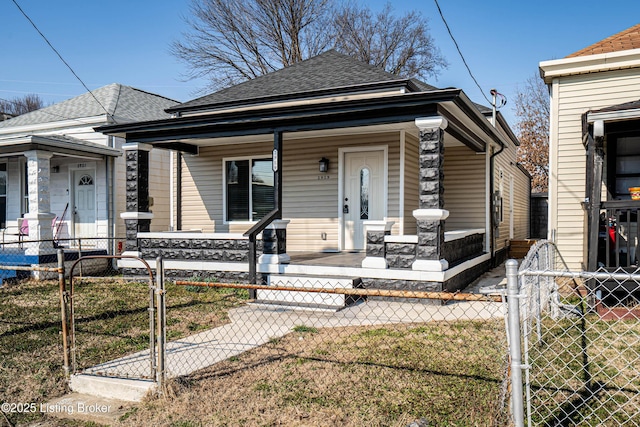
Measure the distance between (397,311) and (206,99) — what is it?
7882 mm

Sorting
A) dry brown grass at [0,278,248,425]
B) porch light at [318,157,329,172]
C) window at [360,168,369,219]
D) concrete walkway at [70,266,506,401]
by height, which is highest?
porch light at [318,157,329,172]

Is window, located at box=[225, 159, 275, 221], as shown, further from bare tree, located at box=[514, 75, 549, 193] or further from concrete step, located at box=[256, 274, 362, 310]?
bare tree, located at box=[514, 75, 549, 193]

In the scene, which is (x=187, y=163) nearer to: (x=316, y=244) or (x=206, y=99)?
(x=206, y=99)

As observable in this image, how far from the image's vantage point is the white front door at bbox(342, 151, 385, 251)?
9.91 m

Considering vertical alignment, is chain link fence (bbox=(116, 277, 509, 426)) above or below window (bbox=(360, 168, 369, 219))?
below

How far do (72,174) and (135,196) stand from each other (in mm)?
4606

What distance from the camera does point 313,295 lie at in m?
7.33

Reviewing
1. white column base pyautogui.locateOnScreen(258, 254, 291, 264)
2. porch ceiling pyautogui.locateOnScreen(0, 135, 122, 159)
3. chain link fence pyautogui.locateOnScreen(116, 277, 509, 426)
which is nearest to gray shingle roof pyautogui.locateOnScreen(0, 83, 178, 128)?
porch ceiling pyautogui.locateOnScreen(0, 135, 122, 159)

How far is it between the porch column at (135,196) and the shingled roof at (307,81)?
7.33 ft

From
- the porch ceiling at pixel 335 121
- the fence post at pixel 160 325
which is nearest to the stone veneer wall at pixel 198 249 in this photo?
the porch ceiling at pixel 335 121

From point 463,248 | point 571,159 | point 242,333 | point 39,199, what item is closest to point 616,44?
point 571,159

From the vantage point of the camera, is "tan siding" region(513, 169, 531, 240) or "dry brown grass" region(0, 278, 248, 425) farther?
"tan siding" region(513, 169, 531, 240)

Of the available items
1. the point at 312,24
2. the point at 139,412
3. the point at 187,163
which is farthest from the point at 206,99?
the point at 312,24

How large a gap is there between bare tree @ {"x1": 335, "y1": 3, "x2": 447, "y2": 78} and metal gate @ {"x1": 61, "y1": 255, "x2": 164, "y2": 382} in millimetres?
24083
